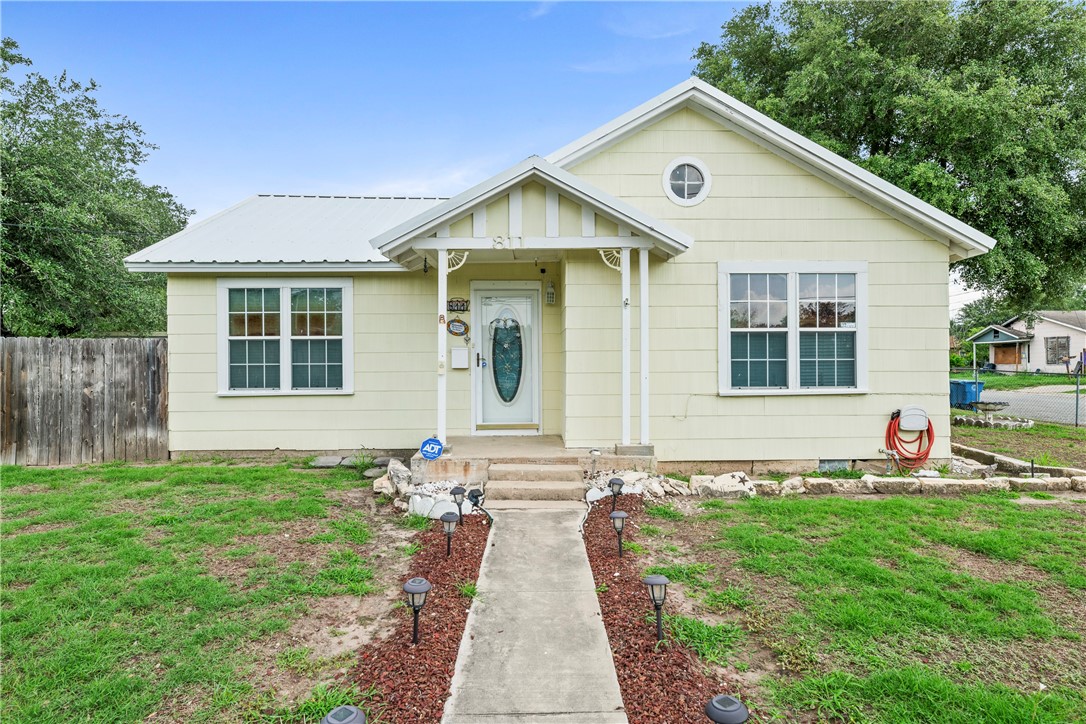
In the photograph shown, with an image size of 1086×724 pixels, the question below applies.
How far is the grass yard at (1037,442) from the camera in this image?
7.62 m

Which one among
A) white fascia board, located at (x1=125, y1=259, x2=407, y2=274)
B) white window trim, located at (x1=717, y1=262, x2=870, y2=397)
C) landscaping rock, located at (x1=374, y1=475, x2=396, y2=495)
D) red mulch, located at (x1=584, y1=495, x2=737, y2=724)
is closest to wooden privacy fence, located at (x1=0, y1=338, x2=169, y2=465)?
white fascia board, located at (x1=125, y1=259, x2=407, y2=274)

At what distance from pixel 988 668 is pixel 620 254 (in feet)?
15.8

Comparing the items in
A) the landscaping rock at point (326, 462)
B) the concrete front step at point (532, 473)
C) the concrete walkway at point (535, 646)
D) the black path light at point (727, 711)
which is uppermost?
the concrete front step at point (532, 473)

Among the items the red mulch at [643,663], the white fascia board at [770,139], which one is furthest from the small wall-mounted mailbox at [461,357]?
the red mulch at [643,663]

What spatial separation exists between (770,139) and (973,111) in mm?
5363

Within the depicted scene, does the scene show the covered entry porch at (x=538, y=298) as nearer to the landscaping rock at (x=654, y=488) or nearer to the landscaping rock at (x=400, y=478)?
the landscaping rock at (x=654, y=488)

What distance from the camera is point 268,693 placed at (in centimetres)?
247

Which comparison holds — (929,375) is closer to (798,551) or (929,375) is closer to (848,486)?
(848,486)

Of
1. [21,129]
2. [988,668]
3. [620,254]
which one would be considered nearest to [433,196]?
[620,254]

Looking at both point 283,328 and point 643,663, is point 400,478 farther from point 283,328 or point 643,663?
point 643,663

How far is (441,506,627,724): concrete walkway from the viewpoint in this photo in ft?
7.76

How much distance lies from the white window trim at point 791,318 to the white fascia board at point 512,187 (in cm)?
126

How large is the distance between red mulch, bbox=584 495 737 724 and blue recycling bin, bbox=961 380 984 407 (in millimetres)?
13920

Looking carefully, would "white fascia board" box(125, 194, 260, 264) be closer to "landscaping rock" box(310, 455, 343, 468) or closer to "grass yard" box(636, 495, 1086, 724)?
"landscaping rock" box(310, 455, 343, 468)
